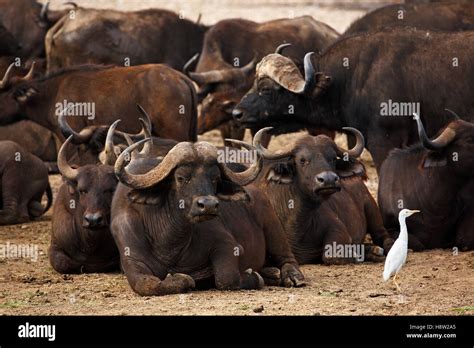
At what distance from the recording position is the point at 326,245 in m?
13.3

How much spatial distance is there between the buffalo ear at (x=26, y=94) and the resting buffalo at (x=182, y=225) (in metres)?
6.01

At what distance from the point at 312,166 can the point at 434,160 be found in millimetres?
1607

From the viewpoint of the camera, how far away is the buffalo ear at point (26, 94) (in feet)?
58.2

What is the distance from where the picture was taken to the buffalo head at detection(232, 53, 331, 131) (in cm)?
1686

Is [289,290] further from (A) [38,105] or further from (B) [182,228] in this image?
(A) [38,105]

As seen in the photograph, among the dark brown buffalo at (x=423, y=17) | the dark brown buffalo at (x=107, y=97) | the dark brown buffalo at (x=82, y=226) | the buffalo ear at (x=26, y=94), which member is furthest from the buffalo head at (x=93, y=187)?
the dark brown buffalo at (x=423, y=17)

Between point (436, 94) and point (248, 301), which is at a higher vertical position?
point (436, 94)

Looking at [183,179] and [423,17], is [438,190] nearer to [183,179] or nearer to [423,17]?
[183,179]

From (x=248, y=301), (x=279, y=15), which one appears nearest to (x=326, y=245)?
(x=248, y=301)

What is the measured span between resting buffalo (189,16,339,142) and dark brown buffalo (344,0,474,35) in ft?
7.51

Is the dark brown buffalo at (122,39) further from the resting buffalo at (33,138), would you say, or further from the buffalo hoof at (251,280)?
the buffalo hoof at (251,280)

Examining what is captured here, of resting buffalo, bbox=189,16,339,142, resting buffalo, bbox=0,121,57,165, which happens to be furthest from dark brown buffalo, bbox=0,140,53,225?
resting buffalo, bbox=189,16,339,142

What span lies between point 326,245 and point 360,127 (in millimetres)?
3359

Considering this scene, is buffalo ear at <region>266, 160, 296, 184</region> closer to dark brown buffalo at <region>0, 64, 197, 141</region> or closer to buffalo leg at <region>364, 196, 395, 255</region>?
buffalo leg at <region>364, 196, 395, 255</region>
